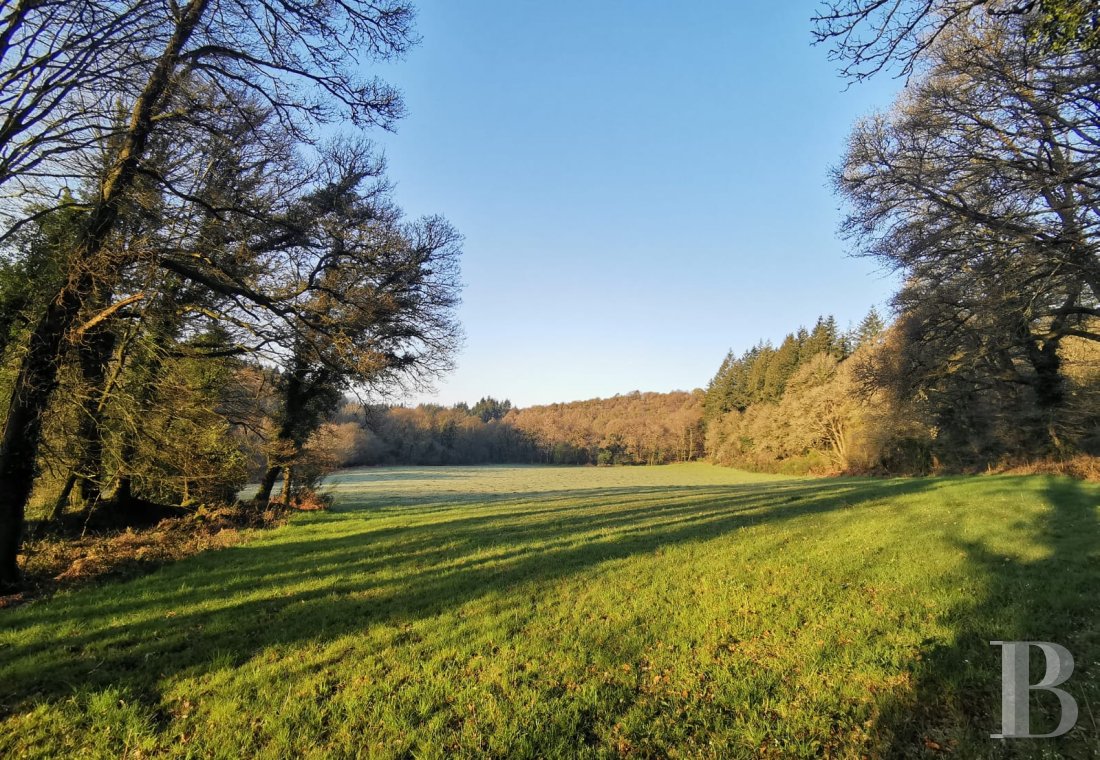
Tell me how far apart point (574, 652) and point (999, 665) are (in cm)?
372

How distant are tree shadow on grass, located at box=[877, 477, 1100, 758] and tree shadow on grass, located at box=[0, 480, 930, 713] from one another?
4754mm

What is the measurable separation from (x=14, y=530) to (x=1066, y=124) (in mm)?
16200

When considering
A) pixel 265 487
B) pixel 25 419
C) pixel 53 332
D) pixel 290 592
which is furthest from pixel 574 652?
pixel 265 487

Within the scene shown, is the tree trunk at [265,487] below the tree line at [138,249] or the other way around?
below

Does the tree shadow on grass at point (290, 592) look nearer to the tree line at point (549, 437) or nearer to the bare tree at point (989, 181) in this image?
the bare tree at point (989, 181)

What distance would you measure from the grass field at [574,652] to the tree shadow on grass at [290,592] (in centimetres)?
5

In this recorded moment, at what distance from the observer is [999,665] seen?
3914 millimetres

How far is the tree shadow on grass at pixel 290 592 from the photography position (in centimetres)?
463

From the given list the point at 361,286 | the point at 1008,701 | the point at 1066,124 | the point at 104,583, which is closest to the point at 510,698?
the point at 1008,701

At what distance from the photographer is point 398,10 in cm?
704

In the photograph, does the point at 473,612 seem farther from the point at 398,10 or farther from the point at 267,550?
the point at 398,10

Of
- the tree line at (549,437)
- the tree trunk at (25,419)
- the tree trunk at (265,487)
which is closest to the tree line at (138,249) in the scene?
the tree trunk at (25,419)

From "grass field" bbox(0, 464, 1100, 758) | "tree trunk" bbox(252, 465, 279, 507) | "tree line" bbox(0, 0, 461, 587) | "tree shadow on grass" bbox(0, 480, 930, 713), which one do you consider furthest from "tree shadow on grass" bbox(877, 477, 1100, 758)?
"tree trunk" bbox(252, 465, 279, 507)

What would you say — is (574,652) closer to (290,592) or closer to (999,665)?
(999,665)
